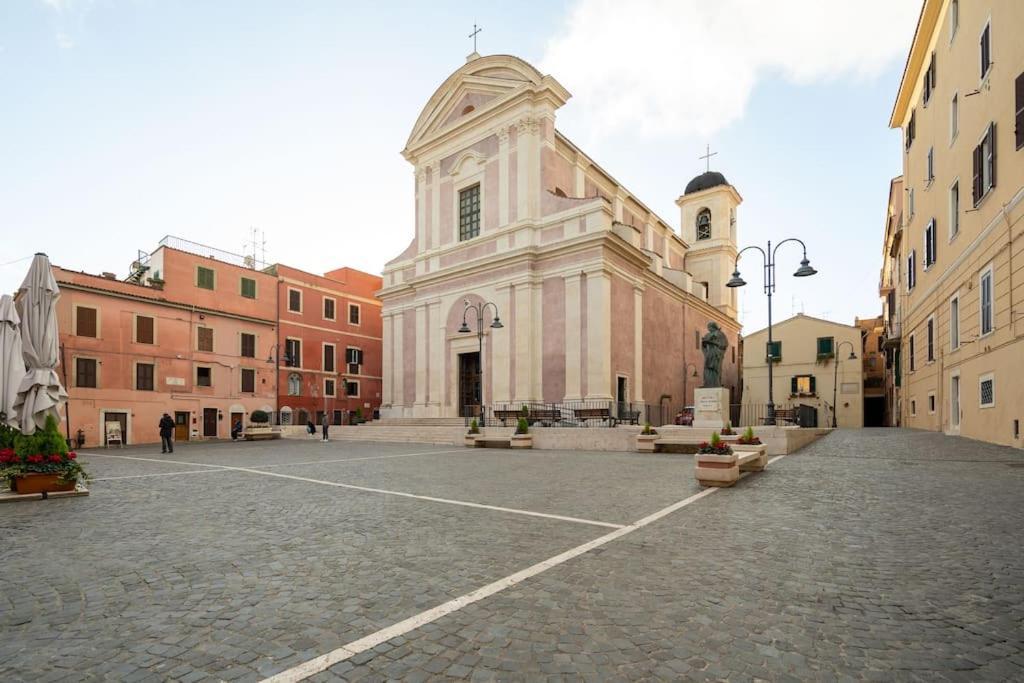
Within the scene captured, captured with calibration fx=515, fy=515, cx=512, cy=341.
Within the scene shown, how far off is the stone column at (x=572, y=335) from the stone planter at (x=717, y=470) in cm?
1467

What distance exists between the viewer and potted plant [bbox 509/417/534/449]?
18.3 meters

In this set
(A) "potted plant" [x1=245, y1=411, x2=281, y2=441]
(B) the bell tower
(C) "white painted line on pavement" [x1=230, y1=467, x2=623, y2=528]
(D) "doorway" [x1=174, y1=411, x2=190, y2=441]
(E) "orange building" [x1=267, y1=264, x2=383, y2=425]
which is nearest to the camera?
(C) "white painted line on pavement" [x1=230, y1=467, x2=623, y2=528]

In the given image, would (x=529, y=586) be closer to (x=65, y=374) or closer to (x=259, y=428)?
(x=259, y=428)

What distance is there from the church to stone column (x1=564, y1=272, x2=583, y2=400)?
0.06 m

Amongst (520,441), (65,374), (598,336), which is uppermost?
(598,336)

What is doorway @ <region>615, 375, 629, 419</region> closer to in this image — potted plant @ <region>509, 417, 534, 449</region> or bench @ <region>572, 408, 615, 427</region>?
bench @ <region>572, 408, 615, 427</region>

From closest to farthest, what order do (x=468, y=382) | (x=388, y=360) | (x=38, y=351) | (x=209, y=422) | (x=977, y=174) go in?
(x=38, y=351) < (x=977, y=174) < (x=468, y=382) < (x=209, y=422) < (x=388, y=360)

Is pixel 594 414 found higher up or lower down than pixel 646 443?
higher up

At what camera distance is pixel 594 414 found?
68.9 feet

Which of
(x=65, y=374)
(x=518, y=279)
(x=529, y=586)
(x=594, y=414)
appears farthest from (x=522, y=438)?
(x=65, y=374)

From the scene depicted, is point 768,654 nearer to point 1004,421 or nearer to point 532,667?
point 532,667

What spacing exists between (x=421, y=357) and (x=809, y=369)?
29623 mm

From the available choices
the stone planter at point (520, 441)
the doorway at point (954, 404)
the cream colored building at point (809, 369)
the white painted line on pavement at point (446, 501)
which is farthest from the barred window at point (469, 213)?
the cream colored building at point (809, 369)

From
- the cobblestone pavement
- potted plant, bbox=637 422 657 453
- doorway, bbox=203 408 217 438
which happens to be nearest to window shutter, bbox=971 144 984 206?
A: the cobblestone pavement
